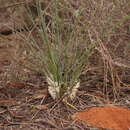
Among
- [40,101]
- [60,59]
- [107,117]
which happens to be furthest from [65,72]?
[107,117]

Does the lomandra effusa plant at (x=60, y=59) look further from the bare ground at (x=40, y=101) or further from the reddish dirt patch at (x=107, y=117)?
the reddish dirt patch at (x=107, y=117)

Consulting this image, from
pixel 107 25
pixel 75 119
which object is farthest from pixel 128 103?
pixel 107 25

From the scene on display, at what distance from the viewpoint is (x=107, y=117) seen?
6.05 feet

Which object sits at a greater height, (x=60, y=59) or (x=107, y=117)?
(x=60, y=59)

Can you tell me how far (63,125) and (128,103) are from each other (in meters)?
0.51

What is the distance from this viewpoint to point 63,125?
188 centimetres

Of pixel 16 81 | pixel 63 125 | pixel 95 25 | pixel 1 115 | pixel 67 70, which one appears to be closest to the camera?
pixel 63 125

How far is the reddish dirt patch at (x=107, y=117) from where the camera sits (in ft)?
5.93

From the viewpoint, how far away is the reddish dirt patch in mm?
1807

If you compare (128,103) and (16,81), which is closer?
(128,103)

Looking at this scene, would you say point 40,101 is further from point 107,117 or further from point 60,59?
point 107,117

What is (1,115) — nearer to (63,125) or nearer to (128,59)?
(63,125)

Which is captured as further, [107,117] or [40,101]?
[40,101]

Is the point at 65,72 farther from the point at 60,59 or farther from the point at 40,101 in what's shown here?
the point at 40,101
